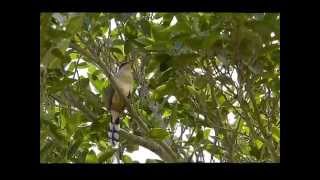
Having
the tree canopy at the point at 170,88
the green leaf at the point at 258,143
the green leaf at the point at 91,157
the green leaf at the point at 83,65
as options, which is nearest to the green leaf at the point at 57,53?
the tree canopy at the point at 170,88

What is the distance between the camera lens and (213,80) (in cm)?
234

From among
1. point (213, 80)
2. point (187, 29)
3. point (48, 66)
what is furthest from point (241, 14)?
point (48, 66)

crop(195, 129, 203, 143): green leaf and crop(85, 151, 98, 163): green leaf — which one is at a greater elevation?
crop(195, 129, 203, 143): green leaf

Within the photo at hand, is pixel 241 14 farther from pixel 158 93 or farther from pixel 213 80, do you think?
pixel 158 93

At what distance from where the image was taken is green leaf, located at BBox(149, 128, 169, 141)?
2.32 m

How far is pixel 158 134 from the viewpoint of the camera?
2336 millimetres

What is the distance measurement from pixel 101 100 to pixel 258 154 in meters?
0.66

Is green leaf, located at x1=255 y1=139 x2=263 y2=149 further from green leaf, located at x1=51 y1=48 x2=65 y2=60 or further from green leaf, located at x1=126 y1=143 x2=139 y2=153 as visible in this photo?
green leaf, located at x1=51 y1=48 x2=65 y2=60

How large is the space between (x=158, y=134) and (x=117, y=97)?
0.22 metres

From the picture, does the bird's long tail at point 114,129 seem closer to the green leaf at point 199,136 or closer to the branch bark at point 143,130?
the branch bark at point 143,130

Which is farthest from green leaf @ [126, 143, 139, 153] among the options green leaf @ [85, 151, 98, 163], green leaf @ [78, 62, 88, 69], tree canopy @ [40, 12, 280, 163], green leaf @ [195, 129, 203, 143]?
green leaf @ [78, 62, 88, 69]

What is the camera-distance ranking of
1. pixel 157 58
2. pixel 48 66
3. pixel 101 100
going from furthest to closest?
pixel 101 100, pixel 157 58, pixel 48 66

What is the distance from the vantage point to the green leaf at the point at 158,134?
2.32 m
